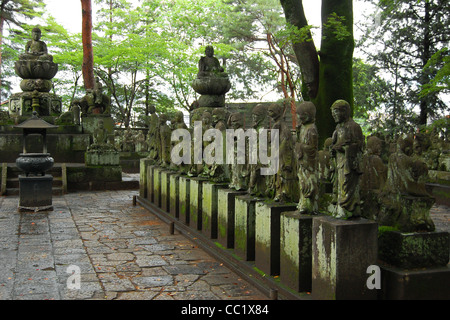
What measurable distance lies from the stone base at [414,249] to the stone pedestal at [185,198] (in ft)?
14.0

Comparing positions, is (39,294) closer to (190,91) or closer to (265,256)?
(265,256)

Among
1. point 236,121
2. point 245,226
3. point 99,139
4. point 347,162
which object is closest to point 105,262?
point 245,226

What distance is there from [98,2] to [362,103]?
1942cm

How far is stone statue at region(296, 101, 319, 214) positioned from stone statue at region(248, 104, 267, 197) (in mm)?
927

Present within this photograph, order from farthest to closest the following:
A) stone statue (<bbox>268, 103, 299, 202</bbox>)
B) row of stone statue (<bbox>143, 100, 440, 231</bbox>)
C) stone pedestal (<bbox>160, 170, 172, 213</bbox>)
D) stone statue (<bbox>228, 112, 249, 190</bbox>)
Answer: stone pedestal (<bbox>160, 170, 172, 213</bbox>)
stone statue (<bbox>228, 112, 249, 190</bbox>)
stone statue (<bbox>268, 103, 299, 202</bbox>)
row of stone statue (<bbox>143, 100, 440, 231</bbox>)

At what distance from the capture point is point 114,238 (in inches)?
282

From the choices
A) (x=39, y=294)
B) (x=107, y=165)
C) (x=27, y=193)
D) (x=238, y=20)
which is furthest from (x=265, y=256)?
(x=238, y=20)

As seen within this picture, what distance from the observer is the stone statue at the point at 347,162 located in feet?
12.7

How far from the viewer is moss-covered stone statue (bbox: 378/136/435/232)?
4023 millimetres

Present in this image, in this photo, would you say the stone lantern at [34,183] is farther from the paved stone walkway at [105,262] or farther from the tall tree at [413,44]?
the tall tree at [413,44]

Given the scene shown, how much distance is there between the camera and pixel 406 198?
4.09 meters

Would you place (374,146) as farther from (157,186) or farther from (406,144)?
(157,186)

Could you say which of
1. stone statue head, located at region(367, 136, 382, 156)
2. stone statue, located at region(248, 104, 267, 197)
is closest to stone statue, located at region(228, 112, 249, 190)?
stone statue, located at region(248, 104, 267, 197)

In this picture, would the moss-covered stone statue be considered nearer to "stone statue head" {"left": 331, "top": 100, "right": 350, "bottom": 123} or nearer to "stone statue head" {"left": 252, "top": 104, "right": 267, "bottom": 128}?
"stone statue head" {"left": 331, "top": 100, "right": 350, "bottom": 123}
